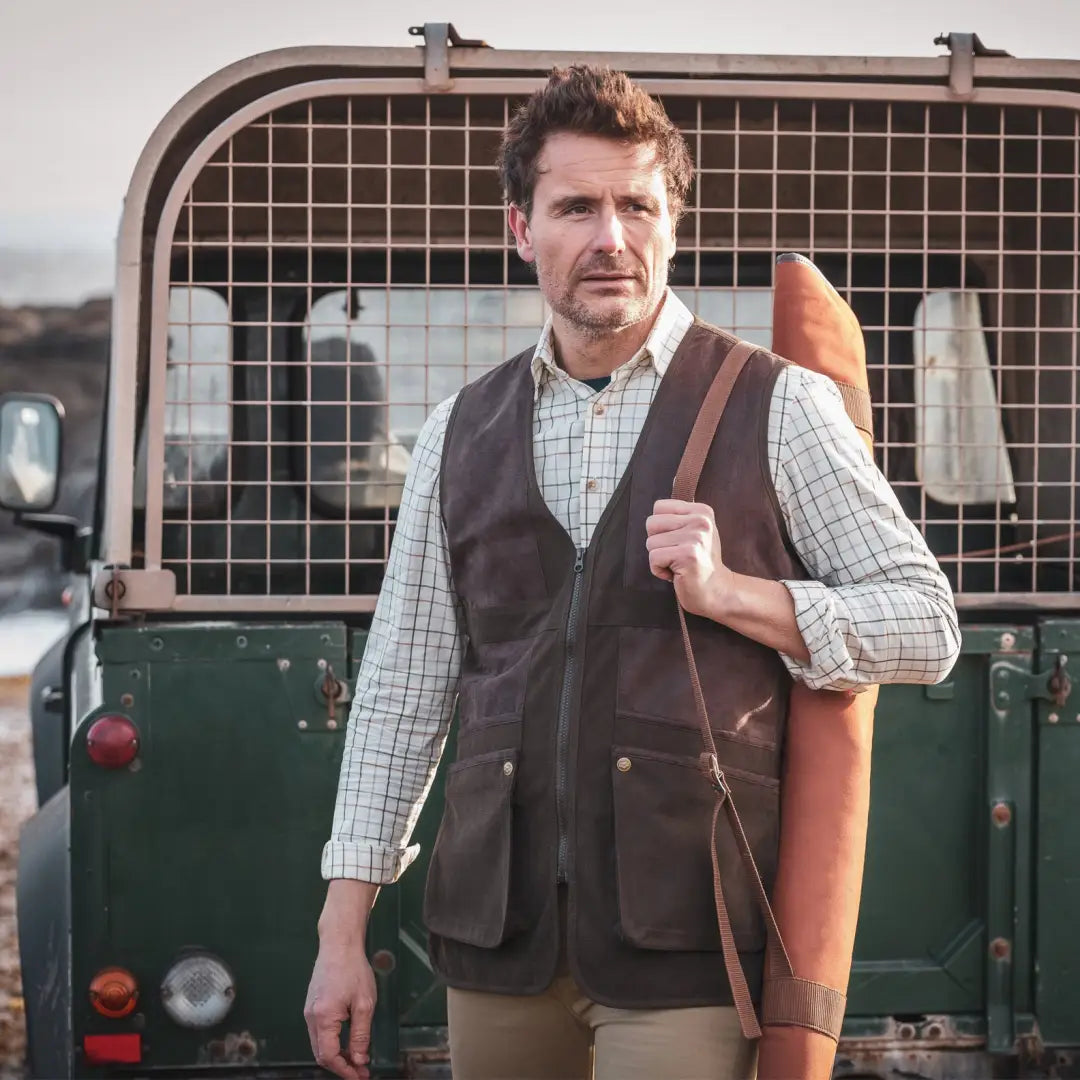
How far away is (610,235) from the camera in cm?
217

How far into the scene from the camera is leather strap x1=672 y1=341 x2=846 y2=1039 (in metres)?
1.98

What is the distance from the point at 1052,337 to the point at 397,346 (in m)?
1.74

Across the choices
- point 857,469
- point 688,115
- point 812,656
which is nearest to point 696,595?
point 812,656

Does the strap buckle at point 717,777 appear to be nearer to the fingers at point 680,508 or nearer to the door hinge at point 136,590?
the fingers at point 680,508

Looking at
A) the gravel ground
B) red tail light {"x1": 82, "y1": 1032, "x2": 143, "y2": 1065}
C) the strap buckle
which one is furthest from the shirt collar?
the gravel ground

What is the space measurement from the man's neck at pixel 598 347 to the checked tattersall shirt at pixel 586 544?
0.08 feet

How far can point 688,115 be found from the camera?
3463 millimetres

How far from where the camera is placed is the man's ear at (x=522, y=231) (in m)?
2.32

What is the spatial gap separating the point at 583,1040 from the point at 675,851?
0.33 m

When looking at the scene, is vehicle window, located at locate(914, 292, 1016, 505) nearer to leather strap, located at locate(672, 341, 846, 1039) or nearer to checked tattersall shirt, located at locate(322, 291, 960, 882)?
checked tattersall shirt, located at locate(322, 291, 960, 882)

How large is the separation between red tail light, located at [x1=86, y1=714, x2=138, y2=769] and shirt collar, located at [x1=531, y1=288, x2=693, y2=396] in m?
1.47

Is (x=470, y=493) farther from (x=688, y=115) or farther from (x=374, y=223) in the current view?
(x=374, y=223)

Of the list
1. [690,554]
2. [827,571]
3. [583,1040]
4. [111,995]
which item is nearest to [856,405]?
[827,571]

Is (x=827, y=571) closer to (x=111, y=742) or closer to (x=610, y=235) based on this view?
(x=610, y=235)
